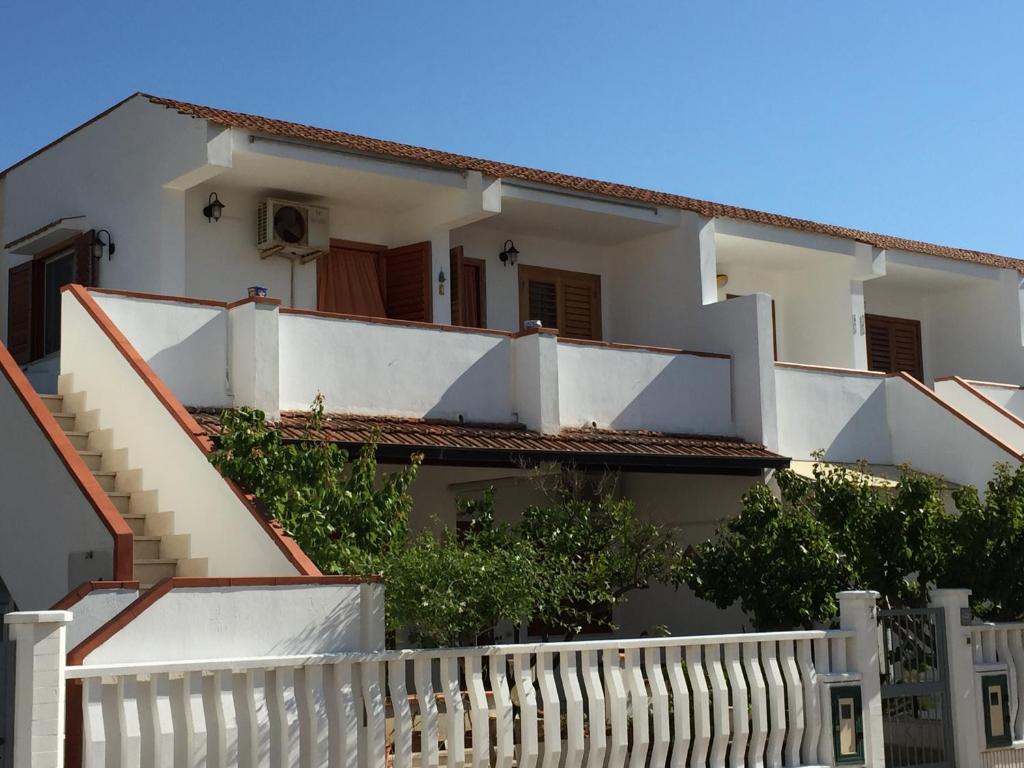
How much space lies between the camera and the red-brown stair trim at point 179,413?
10758mm

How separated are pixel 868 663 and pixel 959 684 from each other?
126 cm

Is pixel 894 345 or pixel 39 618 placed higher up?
pixel 894 345

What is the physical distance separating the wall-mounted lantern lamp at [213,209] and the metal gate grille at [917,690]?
9.48m

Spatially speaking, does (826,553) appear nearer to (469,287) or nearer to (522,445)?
(522,445)

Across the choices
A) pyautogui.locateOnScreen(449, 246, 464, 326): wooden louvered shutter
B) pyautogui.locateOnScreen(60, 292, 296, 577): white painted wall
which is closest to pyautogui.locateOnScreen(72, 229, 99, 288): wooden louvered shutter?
pyautogui.locateOnScreen(60, 292, 296, 577): white painted wall

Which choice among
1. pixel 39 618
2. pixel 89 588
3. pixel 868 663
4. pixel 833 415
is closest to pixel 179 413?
pixel 89 588

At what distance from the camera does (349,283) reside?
60.4 feet

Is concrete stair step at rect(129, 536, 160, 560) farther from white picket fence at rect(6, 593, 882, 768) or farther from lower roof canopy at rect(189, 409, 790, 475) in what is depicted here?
white picket fence at rect(6, 593, 882, 768)

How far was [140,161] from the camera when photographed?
655 inches

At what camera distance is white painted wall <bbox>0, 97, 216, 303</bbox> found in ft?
52.7

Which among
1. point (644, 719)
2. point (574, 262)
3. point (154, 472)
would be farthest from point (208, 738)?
point (574, 262)

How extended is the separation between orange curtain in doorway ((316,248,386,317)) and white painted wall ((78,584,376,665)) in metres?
8.52

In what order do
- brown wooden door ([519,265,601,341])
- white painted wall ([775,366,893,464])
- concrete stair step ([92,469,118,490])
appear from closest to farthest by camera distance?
concrete stair step ([92,469,118,490]), white painted wall ([775,366,893,464]), brown wooden door ([519,265,601,341])

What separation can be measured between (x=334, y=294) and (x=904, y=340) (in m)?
11.4
